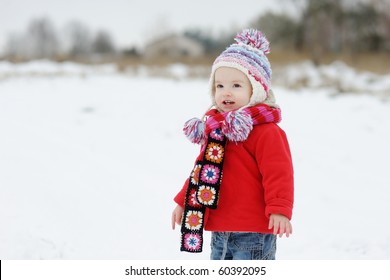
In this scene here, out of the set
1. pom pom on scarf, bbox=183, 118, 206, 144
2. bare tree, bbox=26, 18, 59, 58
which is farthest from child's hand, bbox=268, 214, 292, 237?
bare tree, bbox=26, 18, 59, 58

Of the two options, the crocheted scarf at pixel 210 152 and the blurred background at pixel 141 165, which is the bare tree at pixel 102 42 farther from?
the crocheted scarf at pixel 210 152

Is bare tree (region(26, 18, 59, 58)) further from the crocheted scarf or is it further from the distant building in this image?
the crocheted scarf

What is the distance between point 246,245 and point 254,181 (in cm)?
26

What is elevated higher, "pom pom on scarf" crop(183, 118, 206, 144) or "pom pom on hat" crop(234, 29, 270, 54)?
"pom pom on hat" crop(234, 29, 270, 54)

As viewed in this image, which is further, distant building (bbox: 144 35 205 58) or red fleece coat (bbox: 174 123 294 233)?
distant building (bbox: 144 35 205 58)

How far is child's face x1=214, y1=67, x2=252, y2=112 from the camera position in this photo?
1929mm

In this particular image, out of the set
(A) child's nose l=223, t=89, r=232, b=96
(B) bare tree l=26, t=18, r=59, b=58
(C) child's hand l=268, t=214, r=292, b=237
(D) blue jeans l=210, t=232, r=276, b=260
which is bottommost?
(D) blue jeans l=210, t=232, r=276, b=260

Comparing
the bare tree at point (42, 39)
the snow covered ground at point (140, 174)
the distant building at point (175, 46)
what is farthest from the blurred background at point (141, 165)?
the distant building at point (175, 46)

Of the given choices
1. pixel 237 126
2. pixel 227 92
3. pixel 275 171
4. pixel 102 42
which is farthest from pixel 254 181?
pixel 102 42

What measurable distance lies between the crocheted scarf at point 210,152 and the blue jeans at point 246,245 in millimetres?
105

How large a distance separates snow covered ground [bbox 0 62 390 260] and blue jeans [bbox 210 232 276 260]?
879mm

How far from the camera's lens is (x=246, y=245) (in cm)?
191

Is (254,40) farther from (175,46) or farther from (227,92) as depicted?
(175,46)

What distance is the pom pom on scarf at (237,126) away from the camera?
1.80 meters
